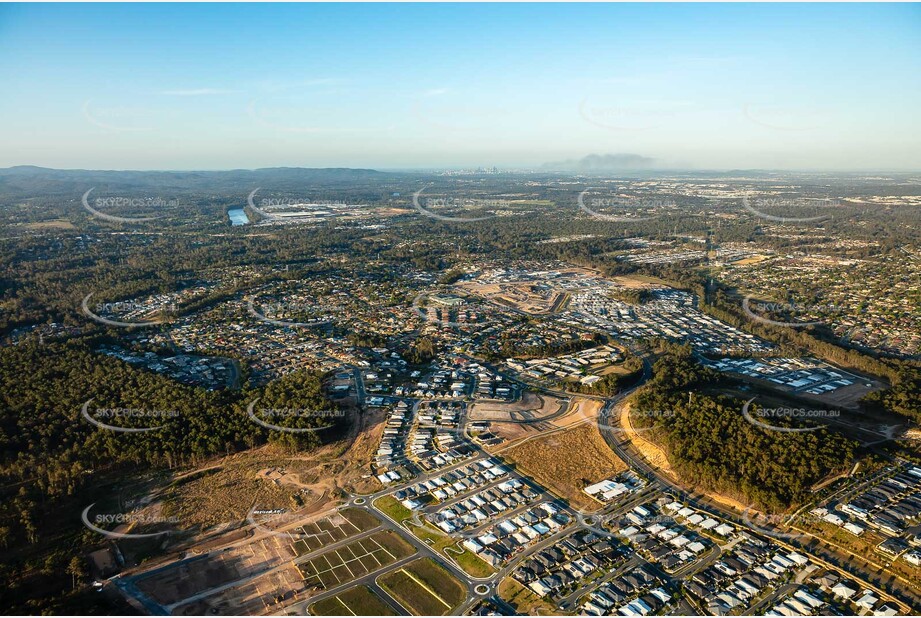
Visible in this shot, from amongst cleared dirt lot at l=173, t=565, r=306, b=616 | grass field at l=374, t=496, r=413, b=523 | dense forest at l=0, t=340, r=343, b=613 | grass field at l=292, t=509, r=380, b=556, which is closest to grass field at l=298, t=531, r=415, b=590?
cleared dirt lot at l=173, t=565, r=306, b=616

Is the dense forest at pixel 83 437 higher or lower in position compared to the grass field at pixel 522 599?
higher

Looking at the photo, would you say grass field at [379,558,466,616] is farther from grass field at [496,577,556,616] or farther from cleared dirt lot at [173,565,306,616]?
cleared dirt lot at [173,565,306,616]

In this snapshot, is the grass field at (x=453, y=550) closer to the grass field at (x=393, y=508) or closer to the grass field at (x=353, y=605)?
the grass field at (x=393, y=508)

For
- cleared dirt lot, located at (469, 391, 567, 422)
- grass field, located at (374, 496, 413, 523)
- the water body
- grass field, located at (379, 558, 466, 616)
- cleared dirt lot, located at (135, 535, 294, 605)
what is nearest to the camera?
grass field, located at (379, 558, 466, 616)

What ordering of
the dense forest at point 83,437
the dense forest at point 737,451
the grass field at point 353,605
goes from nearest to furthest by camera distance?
the grass field at point 353,605, the dense forest at point 83,437, the dense forest at point 737,451

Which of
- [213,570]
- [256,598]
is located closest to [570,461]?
[256,598]

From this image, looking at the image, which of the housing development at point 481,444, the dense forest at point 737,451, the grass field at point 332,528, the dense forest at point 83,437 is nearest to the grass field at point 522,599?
the housing development at point 481,444
